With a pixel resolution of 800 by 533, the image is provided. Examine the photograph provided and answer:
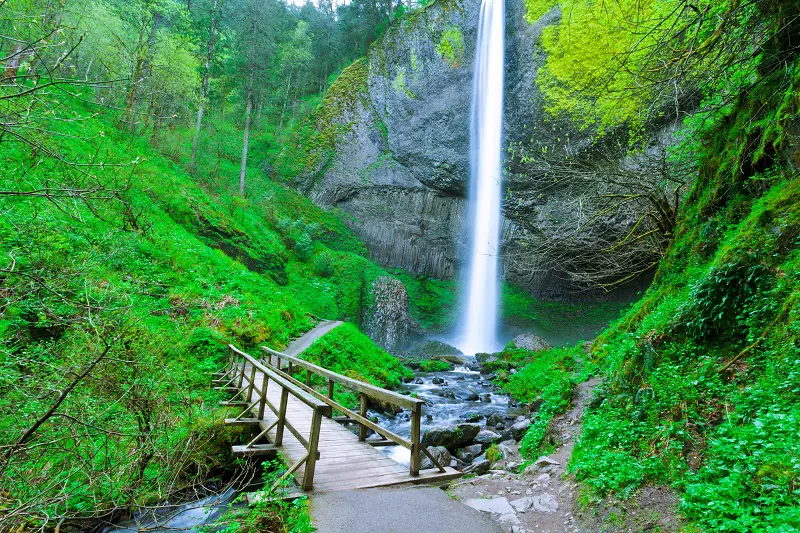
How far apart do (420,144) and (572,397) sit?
2095cm

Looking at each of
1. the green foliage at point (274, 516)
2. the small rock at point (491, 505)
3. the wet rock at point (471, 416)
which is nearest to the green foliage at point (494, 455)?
the small rock at point (491, 505)

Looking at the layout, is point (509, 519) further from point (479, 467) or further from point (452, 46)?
point (452, 46)

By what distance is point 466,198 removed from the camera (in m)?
25.6

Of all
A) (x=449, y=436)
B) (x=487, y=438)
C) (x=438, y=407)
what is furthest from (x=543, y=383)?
(x=449, y=436)

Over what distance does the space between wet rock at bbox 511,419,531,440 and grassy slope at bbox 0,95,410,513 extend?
196 inches

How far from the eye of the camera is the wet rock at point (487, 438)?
7363 millimetres

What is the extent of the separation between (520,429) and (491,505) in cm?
414

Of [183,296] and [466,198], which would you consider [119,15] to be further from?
[466,198]

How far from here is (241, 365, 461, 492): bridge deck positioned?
4168 mm

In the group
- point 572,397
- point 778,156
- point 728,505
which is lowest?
point 572,397

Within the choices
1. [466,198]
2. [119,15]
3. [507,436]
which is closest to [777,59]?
[507,436]

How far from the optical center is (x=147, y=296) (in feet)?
33.7

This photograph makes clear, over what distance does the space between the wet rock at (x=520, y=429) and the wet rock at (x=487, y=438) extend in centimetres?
29

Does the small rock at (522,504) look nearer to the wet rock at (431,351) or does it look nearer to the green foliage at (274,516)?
the green foliage at (274,516)
